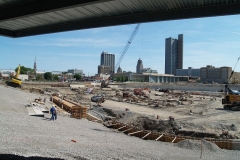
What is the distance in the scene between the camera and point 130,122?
2428 centimetres

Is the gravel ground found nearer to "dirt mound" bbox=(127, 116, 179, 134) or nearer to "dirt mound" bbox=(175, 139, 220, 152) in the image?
"dirt mound" bbox=(175, 139, 220, 152)

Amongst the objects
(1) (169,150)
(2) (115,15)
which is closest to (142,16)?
(2) (115,15)

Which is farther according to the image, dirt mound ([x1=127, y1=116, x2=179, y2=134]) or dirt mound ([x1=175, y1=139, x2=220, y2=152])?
dirt mound ([x1=127, y1=116, x2=179, y2=134])

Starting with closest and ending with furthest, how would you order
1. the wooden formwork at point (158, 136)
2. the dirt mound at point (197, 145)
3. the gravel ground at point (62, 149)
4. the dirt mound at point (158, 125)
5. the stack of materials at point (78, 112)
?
the gravel ground at point (62, 149) → the dirt mound at point (197, 145) → the wooden formwork at point (158, 136) → the dirt mound at point (158, 125) → the stack of materials at point (78, 112)

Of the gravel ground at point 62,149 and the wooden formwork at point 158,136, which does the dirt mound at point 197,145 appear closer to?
the gravel ground at point 62,149

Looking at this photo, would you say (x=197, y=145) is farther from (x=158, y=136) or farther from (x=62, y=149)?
(x=62, y=149)

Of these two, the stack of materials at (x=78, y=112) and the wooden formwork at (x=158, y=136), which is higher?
the stack of materials at (x=78, y=112)

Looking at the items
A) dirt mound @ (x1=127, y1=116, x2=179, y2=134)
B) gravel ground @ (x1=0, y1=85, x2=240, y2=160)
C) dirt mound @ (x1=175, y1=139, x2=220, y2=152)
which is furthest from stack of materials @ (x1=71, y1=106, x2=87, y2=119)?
dirt mound @ (x1=175, y1=139, x2=220, y2=152)

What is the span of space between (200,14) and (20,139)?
9.65m

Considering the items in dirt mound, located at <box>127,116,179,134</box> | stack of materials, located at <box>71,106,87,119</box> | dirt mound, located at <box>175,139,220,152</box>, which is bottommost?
dirt mound, located at <box>127,116,179,134</box>

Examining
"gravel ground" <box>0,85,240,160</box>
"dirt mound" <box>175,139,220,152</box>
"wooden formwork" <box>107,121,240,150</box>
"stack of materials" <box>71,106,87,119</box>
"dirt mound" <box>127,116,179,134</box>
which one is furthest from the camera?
"stack of materials" <box>71,106,87,119</box>

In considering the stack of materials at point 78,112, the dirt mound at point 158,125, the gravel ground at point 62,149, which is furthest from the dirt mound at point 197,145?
the stack of materials at point 78,112

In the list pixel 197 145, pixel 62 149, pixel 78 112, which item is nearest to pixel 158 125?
pixel 197 145

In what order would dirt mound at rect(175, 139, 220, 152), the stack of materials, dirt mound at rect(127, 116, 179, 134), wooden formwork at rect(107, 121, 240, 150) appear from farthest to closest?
the stack of materials
dirt mound at rect(127, 116, 179, 134)
wooden formwork at rect(107, 121, 240, 150)
dirt mound at rect(175, 139, 220, 152)
